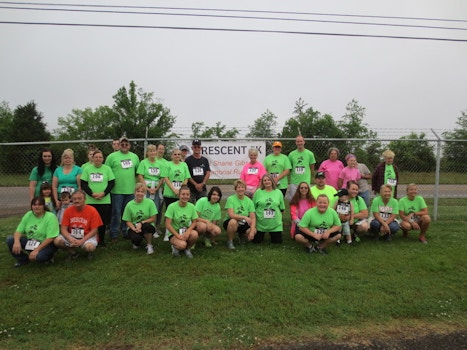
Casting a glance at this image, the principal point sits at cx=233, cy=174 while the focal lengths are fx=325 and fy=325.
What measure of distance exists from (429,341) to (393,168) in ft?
15.3

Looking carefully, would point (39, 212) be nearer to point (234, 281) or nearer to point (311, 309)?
point (234, 281)

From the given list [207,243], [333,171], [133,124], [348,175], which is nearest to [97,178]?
[207,243]

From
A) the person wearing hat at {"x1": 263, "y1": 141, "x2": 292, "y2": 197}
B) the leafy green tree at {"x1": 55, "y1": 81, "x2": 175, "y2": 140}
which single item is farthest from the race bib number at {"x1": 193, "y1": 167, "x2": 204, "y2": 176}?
the leafy green tree at {"x1": 55, "y1": 81, "x2": 175, "y2": 140}

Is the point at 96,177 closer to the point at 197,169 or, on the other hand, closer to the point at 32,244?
the point at 32,244

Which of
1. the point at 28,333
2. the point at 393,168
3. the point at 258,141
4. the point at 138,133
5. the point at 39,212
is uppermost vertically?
the point at 138,133

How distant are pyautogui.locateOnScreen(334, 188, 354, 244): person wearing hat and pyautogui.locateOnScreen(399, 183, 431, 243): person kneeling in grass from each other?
1.18m

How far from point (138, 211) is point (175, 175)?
1.11m

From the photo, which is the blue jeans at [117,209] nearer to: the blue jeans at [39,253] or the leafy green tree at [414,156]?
the blue jeans at [39,253]

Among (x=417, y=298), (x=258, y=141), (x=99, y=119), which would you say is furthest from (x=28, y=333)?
(x=99, y=119)

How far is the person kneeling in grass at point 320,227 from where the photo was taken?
19.0ft

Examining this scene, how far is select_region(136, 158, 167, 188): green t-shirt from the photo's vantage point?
21.2ft

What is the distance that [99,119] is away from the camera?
157ft

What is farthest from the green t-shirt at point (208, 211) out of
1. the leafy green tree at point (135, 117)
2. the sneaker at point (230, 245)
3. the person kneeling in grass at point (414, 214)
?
the leafy green tree at point (135, 117)

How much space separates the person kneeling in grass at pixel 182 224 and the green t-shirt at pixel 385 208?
3.71 metres
